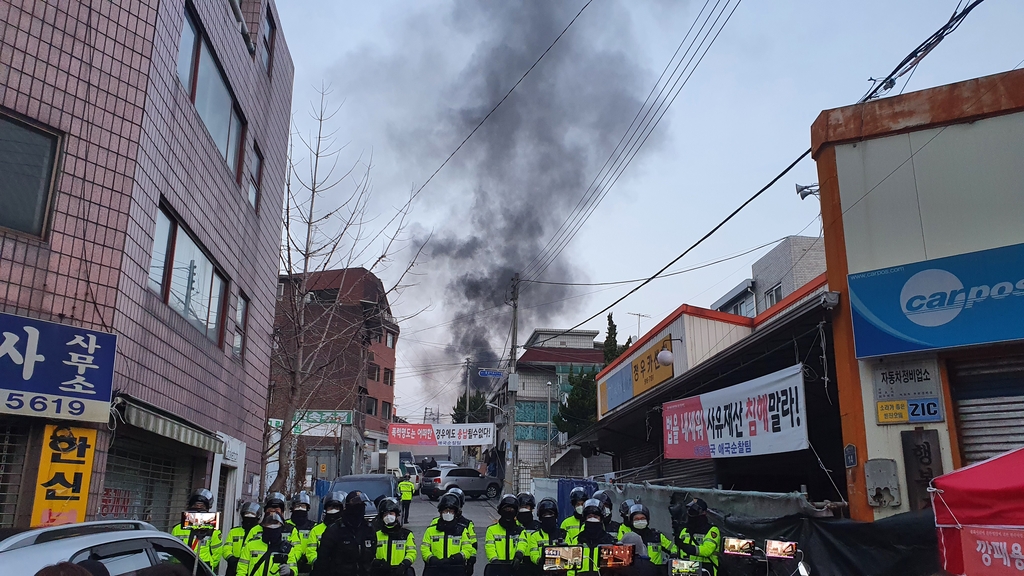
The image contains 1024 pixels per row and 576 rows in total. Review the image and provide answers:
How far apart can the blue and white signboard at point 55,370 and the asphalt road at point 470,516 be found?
28.8 ft

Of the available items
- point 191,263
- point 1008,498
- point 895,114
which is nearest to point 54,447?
point 191,263

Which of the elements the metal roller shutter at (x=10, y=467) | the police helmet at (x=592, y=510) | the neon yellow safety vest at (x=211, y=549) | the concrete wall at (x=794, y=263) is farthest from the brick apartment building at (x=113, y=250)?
the concrete wall at (x=794, y=263)

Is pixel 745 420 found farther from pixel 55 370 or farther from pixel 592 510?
pixel 55 370

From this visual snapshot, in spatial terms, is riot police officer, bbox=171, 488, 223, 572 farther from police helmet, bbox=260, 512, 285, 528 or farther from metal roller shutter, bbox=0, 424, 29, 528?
metal roller shutter, bbox=0, 424, 29, 528

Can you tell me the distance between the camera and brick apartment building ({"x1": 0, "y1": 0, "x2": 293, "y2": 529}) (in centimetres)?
773

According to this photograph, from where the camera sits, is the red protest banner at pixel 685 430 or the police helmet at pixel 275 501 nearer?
the police helmet at pixel 275 501

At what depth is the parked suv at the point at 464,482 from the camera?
1292 inches

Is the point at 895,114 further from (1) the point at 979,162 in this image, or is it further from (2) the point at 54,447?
(2) the point at 54,447

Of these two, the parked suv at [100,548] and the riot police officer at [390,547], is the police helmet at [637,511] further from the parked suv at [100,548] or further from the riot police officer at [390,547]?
the parked suv at [100,548]

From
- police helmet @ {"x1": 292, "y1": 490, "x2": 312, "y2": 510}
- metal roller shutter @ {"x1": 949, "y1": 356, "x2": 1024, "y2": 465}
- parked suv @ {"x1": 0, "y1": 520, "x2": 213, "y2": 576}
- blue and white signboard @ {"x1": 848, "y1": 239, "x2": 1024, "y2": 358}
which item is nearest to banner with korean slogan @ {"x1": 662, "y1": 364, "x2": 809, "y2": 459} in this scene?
blue and white signboard @ {"x1": 848, "y1": 239, "x2": 1024, "y2": 358}

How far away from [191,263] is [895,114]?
10138 mm

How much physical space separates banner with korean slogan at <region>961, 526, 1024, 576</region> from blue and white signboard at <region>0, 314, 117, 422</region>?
814 centimetres

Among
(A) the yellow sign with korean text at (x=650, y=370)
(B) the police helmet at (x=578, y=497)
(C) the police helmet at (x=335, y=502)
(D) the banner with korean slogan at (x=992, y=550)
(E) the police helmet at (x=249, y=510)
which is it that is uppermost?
(A) the yellow sign with korean text at (x=650, y=370)

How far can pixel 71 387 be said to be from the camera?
25.8ft
